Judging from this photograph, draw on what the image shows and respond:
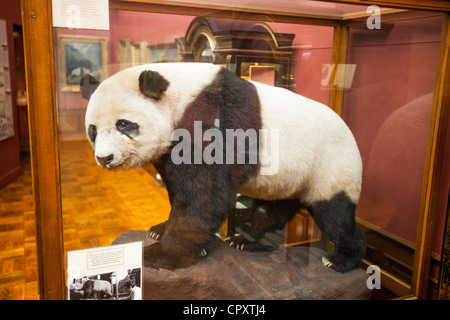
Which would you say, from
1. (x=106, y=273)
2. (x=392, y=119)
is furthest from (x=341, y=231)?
(x=106, y=273)

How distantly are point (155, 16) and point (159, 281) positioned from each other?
0.83m

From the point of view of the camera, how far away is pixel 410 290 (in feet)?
5.32

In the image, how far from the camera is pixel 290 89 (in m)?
1.35

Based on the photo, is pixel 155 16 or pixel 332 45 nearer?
pixel 155 16

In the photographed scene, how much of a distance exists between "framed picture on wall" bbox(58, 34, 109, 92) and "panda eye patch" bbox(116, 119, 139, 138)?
131 millimetres

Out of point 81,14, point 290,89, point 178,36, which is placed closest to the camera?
point 81,14

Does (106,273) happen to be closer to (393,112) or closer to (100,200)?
(100,200)

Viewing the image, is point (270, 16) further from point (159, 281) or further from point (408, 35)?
point (159, 281)

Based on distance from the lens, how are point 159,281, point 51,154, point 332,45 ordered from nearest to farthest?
point 51,154 → point 159,281 → point 332,45

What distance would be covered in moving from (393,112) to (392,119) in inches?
1.1

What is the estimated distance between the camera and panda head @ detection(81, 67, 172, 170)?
1077 millimetres

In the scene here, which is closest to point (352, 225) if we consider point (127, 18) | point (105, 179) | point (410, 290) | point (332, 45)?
point (410, 290)

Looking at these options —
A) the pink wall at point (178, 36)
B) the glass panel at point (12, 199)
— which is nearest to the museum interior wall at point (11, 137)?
the glass panel at point (12, 199)

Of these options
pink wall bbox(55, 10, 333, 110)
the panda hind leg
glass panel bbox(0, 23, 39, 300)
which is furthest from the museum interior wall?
the panda hind leg
